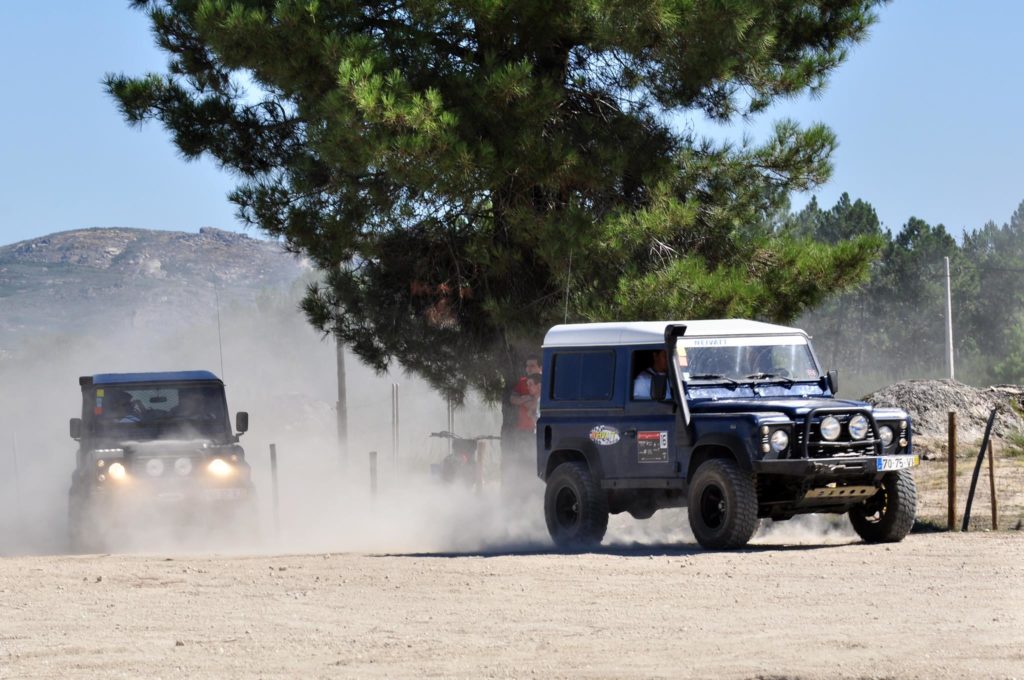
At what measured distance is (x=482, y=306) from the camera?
23250 millimetres

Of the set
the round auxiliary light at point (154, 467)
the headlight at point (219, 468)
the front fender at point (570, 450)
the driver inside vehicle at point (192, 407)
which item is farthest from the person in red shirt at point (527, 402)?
the round auxiliary light at point (154, 467)

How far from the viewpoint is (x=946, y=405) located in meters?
32.2

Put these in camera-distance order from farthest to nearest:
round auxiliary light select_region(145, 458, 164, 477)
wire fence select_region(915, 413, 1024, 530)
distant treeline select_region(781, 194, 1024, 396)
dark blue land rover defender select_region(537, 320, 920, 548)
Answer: distant treeline select_region(781, 194, 1024, 396) < round auxiliary light select_region(145, 458, 164, 477) < wire fence select_region(915, 413, 1024, 530) < dark blue land rover defender select_region(537, 320, 920, 548)

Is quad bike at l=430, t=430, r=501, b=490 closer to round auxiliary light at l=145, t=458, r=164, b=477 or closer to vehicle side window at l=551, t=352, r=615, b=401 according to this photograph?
round auxiliary light at l=145, t=458, r=164, b=477

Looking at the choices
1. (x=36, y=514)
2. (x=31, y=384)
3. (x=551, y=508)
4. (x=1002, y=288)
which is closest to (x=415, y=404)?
(x=31, y=384)

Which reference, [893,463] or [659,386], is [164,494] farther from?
[893,463]

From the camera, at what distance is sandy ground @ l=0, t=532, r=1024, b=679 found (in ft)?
28.7

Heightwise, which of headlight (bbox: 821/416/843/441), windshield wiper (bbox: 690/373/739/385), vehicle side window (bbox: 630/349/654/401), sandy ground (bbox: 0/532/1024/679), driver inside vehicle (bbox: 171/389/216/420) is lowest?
sandy ground (bbox: 0/532/1024/679)

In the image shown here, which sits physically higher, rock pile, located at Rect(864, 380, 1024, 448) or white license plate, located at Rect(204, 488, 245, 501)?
rock pile, located at Rect(864, 380, 1024, 448)

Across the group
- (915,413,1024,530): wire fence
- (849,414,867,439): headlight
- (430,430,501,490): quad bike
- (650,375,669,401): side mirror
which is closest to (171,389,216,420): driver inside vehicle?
(430,430,501,490): quad bike

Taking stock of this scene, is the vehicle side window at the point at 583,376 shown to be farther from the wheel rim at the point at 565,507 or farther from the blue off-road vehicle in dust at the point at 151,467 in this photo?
the blue off-road vehicle in dust at the point at 151,467

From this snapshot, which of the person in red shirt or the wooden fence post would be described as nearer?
the wooden fence post

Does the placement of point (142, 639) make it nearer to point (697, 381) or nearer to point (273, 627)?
point (273, 627)

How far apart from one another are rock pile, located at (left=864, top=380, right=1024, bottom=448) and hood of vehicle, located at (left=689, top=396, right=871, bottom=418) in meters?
15.2
